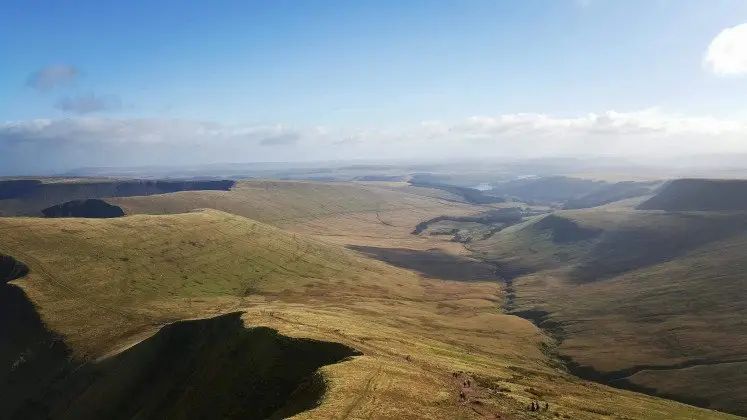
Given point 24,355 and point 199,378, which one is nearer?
point 199,378

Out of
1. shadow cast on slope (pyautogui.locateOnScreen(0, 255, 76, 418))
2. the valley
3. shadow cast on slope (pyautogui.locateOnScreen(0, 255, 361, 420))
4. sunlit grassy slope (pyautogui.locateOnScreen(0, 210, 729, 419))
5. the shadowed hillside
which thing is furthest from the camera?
shadow cast on slope (pyautogui.locateOnScreen(0, 255, 76, 418))

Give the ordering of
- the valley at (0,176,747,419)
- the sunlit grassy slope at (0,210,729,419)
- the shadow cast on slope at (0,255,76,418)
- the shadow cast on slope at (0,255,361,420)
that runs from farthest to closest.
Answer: the shadow cast on slope at (0,255,76,418) → the shadow cast on slope at (0,255,361,420) → the valley at (0,176,747,419) → the sunlit grassy slope at (0,210,729,419)

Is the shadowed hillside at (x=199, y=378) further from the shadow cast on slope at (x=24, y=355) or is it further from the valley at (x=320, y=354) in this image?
the shadow cast on slope at (x=24, y=355)

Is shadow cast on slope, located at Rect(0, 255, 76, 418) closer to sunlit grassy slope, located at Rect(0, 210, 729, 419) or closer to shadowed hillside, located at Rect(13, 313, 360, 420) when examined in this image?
sunlit grassy slope, located at Rect(0, 210, 729, 419)

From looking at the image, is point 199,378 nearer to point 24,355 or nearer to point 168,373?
point 168,373

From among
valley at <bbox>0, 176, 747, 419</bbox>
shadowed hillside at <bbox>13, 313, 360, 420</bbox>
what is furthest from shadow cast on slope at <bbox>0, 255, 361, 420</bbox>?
valley at <bbox>0, 176, 747, 419</bbox>

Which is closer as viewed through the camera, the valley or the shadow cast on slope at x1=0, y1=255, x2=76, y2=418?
the valley

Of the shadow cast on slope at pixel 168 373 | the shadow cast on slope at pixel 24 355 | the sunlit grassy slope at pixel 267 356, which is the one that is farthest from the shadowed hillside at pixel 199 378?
the shadow cast on slope at pixel 24 355

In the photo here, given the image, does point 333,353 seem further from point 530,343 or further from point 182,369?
point 530,343

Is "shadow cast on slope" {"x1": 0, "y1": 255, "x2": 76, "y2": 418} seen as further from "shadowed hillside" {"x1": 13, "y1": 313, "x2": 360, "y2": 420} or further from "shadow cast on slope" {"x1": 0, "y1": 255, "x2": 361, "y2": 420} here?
"shadowed hillside" {"x1": 13, "y1": 313, "x2": 360, "y2": 420}

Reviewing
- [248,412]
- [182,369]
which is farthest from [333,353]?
[182,369]

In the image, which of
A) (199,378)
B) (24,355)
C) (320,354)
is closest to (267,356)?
(320,354)

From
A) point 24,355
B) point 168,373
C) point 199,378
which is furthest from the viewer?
point 24,355
